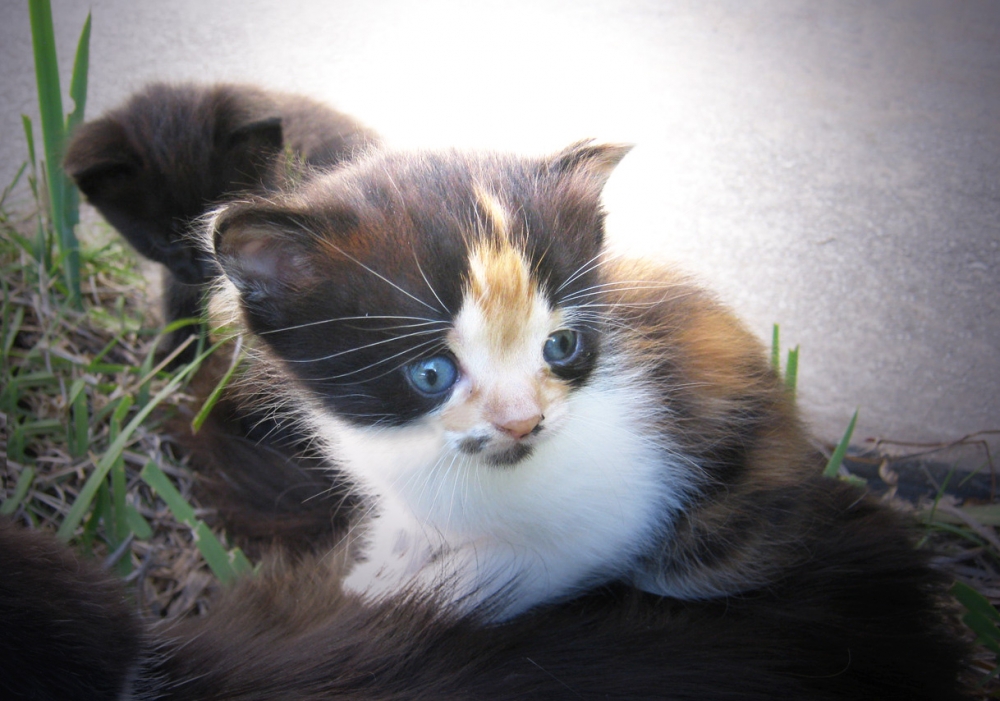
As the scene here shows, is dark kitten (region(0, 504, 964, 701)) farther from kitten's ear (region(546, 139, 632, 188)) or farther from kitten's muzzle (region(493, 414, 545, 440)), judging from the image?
kitten's ear (region(546, 139, 632, 188))

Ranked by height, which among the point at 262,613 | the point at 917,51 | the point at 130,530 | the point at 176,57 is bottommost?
the point at 130,530

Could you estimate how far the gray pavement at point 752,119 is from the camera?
1.46m

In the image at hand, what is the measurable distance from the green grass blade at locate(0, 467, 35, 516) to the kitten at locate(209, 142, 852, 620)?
0.48 m

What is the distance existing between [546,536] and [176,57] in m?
1.37

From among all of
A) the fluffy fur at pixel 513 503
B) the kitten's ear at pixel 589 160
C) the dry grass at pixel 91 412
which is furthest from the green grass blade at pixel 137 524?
the kitten's ear at pixel 589 160

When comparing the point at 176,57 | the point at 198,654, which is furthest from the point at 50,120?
the point at 198,654

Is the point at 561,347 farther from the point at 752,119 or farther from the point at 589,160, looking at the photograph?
the point at 752,119

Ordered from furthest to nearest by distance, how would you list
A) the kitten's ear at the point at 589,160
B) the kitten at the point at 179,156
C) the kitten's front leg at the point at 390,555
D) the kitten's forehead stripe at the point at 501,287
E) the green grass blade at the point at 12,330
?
1. the kitten at the point at 179,156
2. the green grass blade at the point at 12,330
3. the kitten's front leg at the point at 390,555
4. the kitten's ear at the point at 589,160
5. the kitten's forehead stripe at the point at 501,287

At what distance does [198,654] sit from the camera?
93 cm

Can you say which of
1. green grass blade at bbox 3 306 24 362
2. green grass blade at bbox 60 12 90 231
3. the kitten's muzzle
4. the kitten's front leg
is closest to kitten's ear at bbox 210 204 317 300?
the kitten's muzzle

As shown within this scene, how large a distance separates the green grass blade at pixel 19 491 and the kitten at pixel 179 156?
463 mm

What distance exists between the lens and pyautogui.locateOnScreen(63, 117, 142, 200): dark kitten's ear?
1684 mm

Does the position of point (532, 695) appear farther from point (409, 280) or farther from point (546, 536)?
point (409, 280)

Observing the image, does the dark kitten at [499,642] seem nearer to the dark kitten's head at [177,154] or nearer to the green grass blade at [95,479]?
the green grass blade at [95,479]
